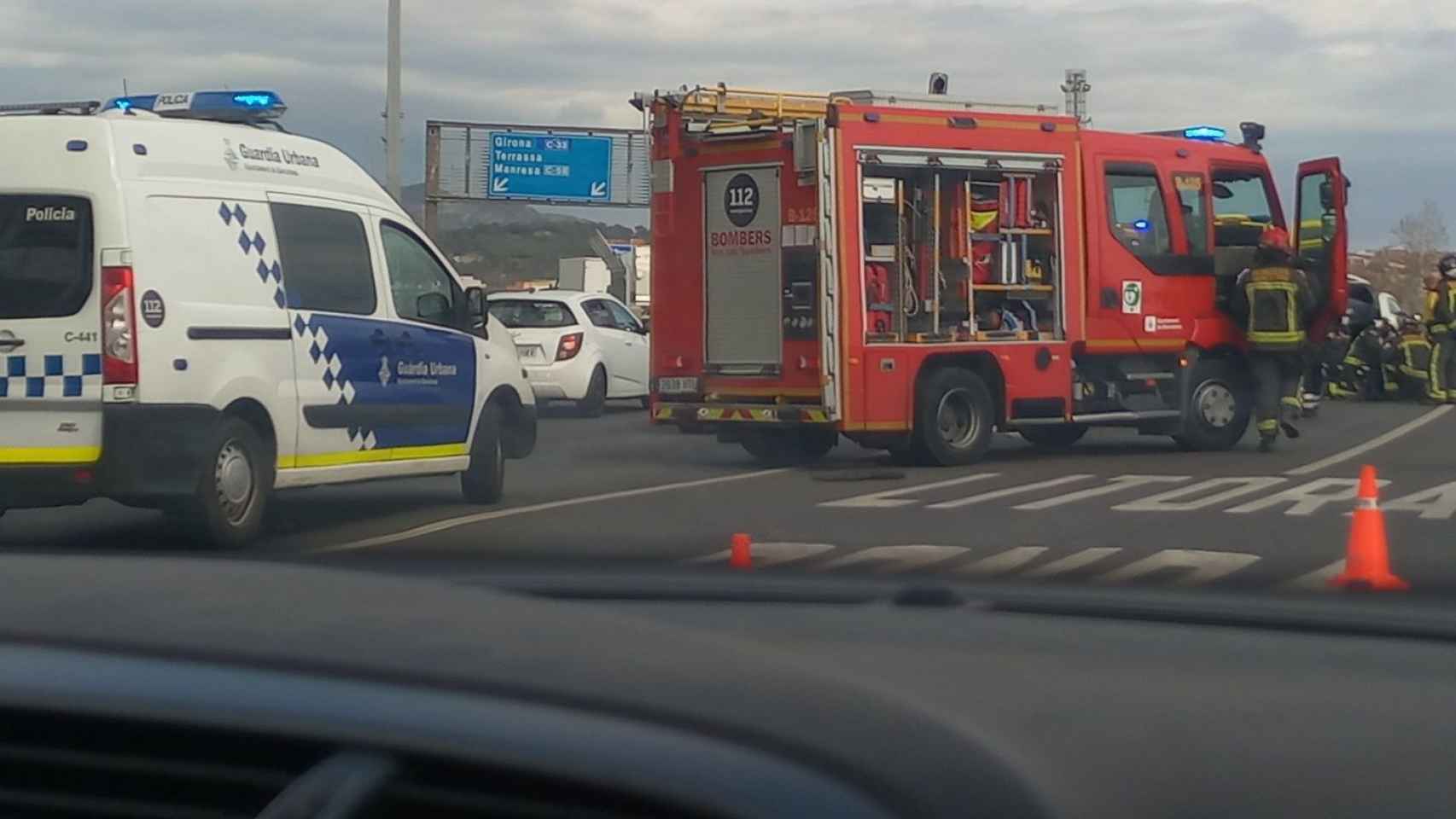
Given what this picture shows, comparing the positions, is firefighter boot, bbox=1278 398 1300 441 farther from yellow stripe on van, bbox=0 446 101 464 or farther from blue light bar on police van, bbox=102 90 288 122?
yellow stripe on van, bbox=0 446 101 464

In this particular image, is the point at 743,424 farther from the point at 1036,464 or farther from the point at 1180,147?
the point at 1180,147

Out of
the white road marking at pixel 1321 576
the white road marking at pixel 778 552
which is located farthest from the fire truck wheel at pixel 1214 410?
the white road marking at pixel 778 552

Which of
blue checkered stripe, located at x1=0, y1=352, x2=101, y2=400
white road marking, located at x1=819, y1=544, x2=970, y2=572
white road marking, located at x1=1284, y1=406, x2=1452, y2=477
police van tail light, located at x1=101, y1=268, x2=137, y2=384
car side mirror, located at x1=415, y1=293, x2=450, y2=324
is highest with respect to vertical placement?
car side mirror, located at x1=415, y1=293, x2=450, y2=324

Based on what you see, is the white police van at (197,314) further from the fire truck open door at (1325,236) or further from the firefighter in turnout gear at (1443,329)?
the firefighter in turnout gear at (1443,329)

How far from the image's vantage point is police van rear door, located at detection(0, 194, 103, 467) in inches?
349

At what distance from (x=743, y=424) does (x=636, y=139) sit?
23119 mm

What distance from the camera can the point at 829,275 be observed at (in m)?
14.1

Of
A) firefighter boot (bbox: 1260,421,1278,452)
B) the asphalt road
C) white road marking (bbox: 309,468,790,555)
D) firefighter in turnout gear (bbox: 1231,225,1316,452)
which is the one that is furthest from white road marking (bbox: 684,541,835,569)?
firefighter boot (bbox: 1260,421,1278,452)

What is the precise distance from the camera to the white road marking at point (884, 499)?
11.9m

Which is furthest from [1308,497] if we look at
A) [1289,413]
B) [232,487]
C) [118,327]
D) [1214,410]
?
[118,327]

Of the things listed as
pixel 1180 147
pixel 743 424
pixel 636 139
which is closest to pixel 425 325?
pixel 743 424

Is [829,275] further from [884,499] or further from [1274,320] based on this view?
[1274,320]

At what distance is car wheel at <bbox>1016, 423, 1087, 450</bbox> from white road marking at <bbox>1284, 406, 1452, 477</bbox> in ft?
7.36

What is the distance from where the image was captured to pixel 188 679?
1.59 m
